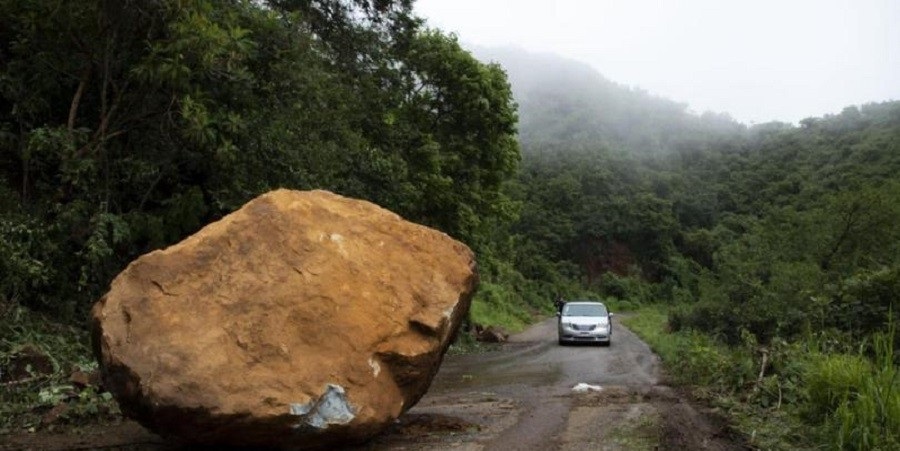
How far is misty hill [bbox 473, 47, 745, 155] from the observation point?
86.6 metres

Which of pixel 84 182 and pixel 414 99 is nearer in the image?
pixel 84 182

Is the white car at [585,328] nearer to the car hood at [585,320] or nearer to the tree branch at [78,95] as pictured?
the car hood at [585,320]

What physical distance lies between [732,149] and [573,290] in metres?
28.7

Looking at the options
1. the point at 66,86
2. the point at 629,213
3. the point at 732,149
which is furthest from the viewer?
the point at 732,149

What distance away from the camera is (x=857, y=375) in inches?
259

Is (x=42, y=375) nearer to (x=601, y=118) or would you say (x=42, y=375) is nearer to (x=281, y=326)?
(x=281, y=326)

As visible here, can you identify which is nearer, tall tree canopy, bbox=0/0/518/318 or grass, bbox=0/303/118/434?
grass, bbox=0/303/118/434

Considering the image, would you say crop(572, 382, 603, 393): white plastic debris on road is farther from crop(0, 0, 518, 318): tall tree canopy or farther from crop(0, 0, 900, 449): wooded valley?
crop(0, 0, 518, 318): tall tree canopy

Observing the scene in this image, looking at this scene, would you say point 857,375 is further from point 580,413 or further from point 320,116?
point 320,116

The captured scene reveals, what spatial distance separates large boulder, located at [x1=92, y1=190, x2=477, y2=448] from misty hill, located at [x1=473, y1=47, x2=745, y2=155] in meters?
73.5

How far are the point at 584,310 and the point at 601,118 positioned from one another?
79.7 m

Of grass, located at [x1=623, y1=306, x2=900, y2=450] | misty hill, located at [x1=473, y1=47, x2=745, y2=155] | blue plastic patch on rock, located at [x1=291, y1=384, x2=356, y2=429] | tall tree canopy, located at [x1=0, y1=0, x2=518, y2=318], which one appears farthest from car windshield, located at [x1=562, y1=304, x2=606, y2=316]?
misty hill, located at [x1=473, y1=47, x2=745, y2=155]

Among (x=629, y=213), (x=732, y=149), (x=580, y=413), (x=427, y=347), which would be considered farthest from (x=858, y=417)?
(x=732, y=149)

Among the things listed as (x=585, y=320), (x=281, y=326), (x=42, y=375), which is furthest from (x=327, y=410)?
(x=585, y=320)
